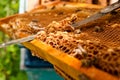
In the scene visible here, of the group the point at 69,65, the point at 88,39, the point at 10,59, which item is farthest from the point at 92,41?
the point at 10,59

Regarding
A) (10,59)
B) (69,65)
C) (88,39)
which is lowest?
(10,59)

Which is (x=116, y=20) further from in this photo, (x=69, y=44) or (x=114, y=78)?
(x=114, y=78)

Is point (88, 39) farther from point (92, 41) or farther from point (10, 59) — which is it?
point (10, 59)

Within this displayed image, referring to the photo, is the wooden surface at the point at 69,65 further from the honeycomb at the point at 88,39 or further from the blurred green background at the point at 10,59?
the blurred green background at the point at 10,59

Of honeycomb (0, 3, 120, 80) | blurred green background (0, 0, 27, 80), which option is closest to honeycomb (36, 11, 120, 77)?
honeycomb (0, 3, 120, 80)

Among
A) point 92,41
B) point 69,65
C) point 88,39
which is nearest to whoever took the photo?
point 69,65

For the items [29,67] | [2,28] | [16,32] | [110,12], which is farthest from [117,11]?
[29,67]
